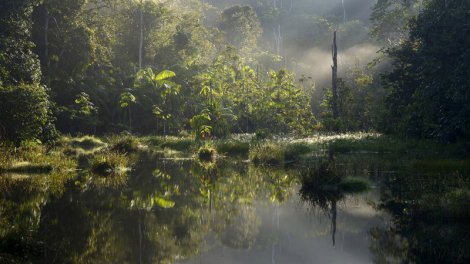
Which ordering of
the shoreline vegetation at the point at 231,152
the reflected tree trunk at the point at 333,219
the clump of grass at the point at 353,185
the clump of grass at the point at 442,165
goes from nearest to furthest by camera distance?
1. the reflected tree trunk at the point at 333,219
2. the clump of grass at the point at 353,185
3. the clump of grass at the point at 442,165
4. the shoreline vegetation at the point at 231,152

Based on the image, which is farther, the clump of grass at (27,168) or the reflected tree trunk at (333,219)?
the clump of grass at (27,168)

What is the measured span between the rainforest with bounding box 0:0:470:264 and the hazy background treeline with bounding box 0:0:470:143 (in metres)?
0.14

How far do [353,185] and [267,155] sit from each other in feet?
27.9

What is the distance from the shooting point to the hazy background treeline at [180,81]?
2327 centimetres

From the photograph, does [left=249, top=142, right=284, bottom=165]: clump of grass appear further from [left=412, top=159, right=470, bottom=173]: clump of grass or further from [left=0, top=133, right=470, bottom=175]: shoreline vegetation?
[left=412, top=159, right=470, bottom=173]: clump of grass

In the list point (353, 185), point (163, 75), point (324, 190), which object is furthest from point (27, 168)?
point (163, 75)

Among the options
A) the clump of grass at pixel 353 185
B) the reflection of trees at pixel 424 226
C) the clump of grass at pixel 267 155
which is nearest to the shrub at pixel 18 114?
the clump of grass at pixel 267 155

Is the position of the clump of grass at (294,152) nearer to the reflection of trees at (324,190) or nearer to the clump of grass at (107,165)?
the reflection of trees at (324,190)

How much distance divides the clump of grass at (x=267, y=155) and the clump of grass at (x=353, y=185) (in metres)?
7.45

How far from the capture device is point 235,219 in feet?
39.1

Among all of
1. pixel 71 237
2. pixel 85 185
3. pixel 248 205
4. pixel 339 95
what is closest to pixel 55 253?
pixel 71 237

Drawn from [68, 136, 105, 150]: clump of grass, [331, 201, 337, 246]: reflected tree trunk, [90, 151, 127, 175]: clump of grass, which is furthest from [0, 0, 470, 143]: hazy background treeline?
[331, 201, 337, 246]: reflected tree trunk

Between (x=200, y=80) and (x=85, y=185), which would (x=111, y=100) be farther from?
(x=85, y=185)

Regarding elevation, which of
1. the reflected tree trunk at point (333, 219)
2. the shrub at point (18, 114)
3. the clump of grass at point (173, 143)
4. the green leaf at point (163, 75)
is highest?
the green leaf at point (163, 75)
